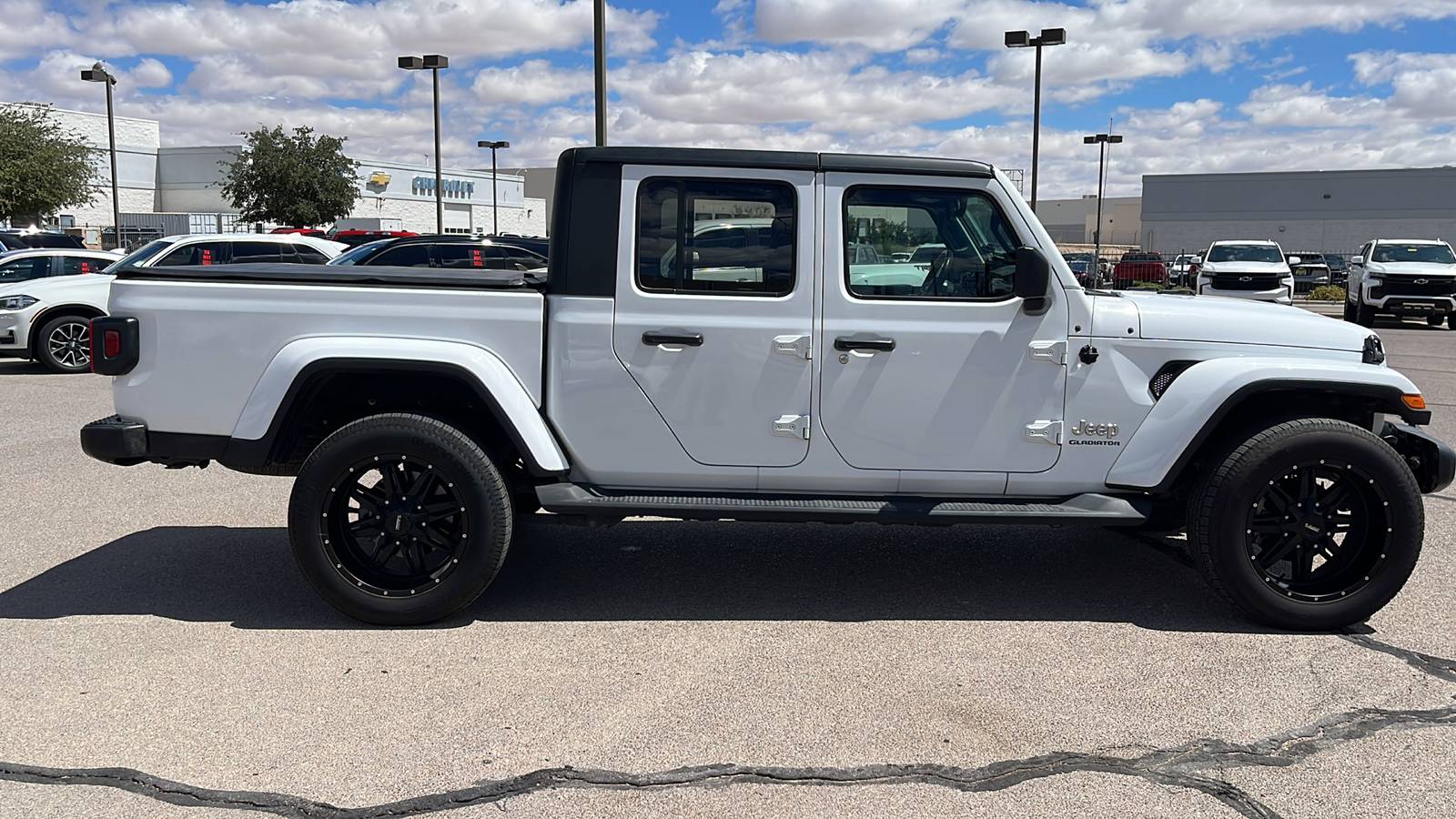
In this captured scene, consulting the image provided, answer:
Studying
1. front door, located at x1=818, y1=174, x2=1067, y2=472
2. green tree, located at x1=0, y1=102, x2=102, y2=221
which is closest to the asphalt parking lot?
front door, located at x1=818, y1=174, x2=1067, y2=472

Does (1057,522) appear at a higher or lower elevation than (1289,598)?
higher

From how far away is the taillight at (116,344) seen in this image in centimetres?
469

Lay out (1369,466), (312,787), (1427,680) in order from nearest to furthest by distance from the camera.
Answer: (312,787)
(1427,680)
(1369,466)

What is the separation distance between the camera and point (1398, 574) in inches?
185

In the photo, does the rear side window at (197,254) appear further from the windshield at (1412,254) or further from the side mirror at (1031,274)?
the windshield at (1412,254)

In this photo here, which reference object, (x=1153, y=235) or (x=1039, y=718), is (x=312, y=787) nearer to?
(x=1039, y=718)

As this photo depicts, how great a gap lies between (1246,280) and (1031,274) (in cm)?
2091

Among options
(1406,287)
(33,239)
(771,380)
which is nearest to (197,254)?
(771,380)

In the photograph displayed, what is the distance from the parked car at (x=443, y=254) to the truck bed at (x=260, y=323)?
33.2 feet

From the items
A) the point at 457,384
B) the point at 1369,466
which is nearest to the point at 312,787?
the point at 457,384

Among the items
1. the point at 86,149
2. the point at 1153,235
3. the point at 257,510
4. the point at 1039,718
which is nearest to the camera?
the point at 1039,718

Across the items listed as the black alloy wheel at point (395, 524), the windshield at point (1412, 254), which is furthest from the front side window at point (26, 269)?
the windshield at point (1412, 254)

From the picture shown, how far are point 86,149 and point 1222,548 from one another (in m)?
48.9

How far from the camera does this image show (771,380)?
4.70 metres
